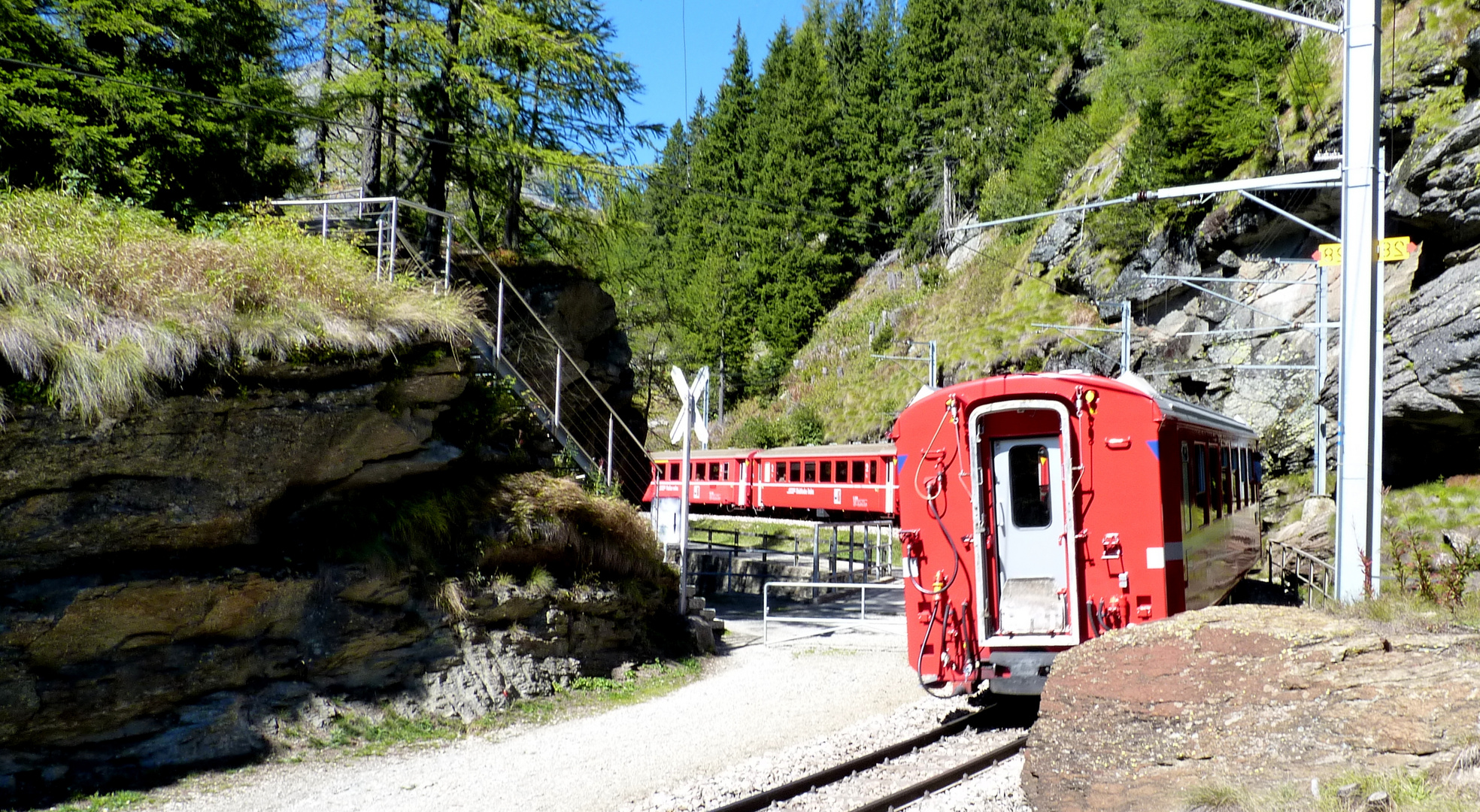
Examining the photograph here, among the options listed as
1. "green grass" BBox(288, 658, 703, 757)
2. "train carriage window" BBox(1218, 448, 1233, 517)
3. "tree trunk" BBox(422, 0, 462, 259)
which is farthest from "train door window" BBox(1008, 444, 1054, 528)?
"tree trunk" BBox(422, 0, 462, 259)

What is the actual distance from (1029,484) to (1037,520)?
331 millimetres

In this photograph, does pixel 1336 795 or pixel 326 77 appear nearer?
pixel 1336 795

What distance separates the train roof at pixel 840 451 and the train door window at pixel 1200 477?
605 inches

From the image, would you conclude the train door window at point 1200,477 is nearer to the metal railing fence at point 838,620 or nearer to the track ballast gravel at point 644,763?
the track ballast gravel at point 644,763

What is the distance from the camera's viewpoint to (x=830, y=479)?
2842 cm

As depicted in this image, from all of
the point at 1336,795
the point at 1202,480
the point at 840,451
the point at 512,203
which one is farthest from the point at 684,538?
the point at 840,451

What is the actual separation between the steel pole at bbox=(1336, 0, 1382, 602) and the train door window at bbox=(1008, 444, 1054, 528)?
3.19 metres

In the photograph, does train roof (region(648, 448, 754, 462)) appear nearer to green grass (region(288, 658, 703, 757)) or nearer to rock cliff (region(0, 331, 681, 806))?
green grass (region(288, 658, 703, 757))

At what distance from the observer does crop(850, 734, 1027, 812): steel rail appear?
679 centimetres

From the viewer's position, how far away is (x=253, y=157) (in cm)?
1585

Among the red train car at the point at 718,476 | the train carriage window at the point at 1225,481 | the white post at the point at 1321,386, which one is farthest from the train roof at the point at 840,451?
the train carriage window at the point at 1225,481

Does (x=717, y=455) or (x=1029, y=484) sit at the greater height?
(x=717, y=455)

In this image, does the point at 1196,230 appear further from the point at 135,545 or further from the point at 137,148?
the point at 135,545

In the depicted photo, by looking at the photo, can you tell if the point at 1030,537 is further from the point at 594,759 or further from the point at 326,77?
the point at 326,77
